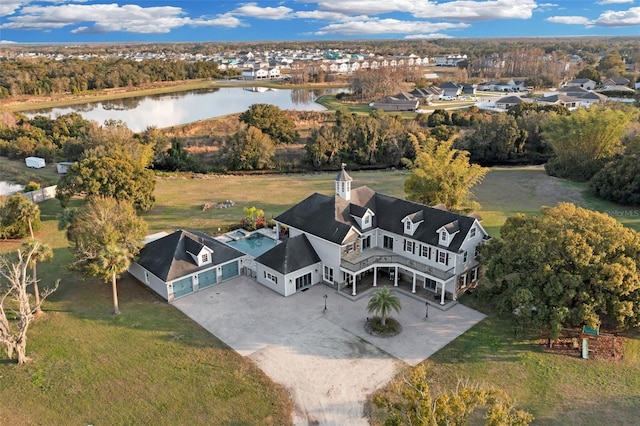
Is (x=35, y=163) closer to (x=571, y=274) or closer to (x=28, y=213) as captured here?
(x=28, y=213)

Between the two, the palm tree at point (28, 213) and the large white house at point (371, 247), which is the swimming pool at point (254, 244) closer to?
the large white house at point (371, 247)

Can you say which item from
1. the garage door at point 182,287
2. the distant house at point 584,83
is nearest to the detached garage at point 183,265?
the garage door at point 182,287

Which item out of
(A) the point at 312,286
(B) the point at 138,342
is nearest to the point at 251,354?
(B) the point at 138,342

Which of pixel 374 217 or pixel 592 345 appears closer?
pixel 592 345

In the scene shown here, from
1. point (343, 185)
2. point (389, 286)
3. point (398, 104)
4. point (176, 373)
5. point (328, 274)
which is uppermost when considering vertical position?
point (398, 104)

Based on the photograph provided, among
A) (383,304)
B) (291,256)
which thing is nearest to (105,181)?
(291,256)

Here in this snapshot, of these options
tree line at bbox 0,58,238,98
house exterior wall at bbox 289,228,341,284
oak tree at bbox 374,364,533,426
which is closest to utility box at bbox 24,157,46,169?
house exterior wall at bbox 289,228,341,284
